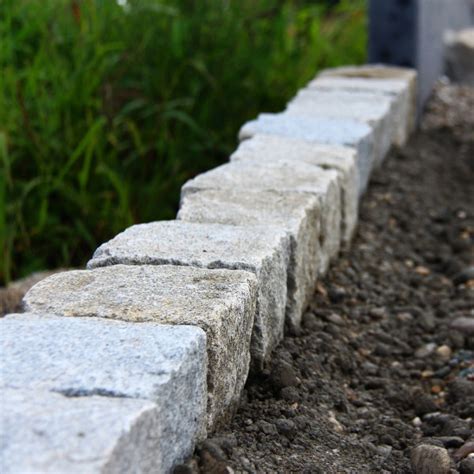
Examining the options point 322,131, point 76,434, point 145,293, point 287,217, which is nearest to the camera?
point 76,434

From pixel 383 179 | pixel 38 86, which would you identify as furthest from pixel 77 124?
pixel 383 179

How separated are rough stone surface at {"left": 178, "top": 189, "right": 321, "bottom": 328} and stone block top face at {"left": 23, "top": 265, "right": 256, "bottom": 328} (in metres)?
0.37

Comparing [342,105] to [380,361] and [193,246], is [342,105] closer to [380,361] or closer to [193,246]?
[380,361]

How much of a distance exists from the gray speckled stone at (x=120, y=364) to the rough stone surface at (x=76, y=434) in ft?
0.09

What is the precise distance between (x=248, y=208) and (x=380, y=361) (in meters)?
0.48

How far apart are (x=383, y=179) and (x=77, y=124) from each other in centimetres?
112

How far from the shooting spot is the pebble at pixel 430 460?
5.75 feet

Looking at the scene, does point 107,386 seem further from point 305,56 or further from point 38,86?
point 305,56

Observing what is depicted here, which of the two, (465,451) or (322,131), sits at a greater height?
(322,131)

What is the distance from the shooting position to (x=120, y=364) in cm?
146

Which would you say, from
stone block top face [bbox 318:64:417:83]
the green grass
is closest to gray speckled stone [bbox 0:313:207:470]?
the green grass

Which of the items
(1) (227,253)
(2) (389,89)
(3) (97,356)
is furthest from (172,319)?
(2) (389,89)

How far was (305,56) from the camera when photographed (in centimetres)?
467

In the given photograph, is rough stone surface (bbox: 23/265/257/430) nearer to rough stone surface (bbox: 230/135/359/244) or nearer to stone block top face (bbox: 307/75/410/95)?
rough stone surface (bbox: 230/135/359/244)
